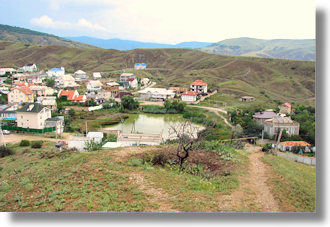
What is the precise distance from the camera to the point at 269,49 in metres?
140

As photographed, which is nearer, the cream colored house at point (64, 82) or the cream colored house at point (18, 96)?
the cream colored house at point (18, 96)

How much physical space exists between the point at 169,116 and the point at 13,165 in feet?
56.6

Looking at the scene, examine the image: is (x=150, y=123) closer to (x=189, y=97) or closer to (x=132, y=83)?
(x=189, y=97)

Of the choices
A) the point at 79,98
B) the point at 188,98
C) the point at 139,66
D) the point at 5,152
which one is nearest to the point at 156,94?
the point at 188,98

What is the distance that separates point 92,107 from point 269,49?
133290 millimetres

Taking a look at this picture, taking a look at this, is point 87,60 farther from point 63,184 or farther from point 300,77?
point 63,184

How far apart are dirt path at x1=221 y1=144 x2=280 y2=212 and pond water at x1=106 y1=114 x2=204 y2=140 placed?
1259cm

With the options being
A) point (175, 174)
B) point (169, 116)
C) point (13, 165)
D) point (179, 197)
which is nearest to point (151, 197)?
point (179, 197)

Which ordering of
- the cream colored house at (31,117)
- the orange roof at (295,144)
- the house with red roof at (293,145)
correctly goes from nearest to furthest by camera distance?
the house with red roof at (293,145) < the orange roof at (295,144) < the cream colored house at (31,117)

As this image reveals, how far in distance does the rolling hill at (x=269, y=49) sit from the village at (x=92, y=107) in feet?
294

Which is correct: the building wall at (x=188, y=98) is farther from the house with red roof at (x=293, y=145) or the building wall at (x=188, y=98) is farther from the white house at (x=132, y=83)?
the house with red roof at (x=293, y=145)

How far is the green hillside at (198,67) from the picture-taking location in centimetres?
3525

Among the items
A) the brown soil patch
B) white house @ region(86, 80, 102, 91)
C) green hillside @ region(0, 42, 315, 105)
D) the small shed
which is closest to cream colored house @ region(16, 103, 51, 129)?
the brown soil patch

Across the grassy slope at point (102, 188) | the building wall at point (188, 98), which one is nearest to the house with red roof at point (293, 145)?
the grassy slope at point (102, 188)
